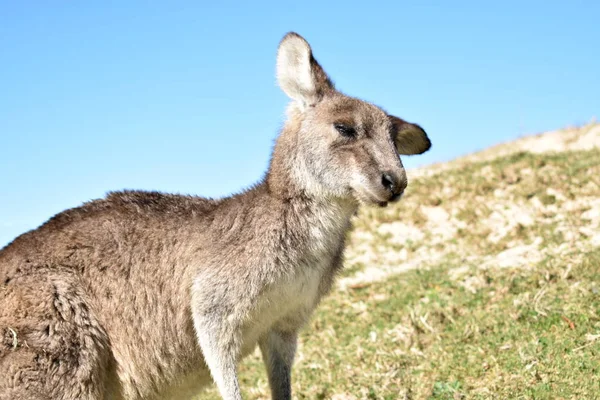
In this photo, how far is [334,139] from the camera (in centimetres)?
641

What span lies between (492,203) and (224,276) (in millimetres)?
9150

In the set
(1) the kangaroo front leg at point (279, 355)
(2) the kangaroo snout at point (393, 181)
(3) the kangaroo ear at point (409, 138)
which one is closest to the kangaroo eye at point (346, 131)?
(2) the kangaroo snout at point (393, 181)

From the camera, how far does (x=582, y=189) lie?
45.5 ft

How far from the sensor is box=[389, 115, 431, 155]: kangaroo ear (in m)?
7.00

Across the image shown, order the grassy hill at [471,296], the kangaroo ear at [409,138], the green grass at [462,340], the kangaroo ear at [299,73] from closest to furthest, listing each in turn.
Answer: the kangaroo ear at [299,73] → the kangaroo ear at [409,138] → the green grass at [462,340] → the grassy hill at [471,296]

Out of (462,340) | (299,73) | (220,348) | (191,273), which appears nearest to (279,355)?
(220,348)

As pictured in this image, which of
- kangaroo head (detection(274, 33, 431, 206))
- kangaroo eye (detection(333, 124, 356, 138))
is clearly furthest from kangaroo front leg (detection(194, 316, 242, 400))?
kangaroo eye (detection(333, 124, 356, 138))

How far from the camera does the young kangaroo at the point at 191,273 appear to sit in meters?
5.91

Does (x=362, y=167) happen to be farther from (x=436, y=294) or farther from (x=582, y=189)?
(x=582, y=189)

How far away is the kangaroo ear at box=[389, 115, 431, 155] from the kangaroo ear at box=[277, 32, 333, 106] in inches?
28.9

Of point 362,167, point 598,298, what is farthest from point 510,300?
point 362,167

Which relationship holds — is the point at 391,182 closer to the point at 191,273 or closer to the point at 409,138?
the point at 409,138

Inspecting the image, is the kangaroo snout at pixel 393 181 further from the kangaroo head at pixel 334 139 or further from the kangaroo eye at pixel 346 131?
the kangaroo eye at pixel 346 131

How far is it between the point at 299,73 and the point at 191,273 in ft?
6.68
